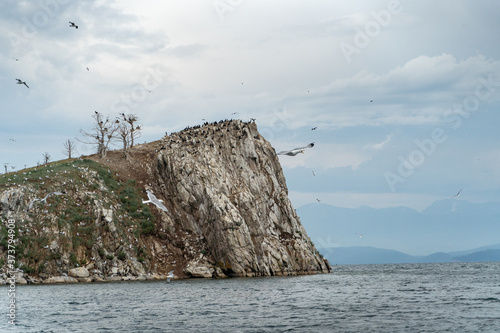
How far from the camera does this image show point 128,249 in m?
83.8

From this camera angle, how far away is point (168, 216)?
3720 inches

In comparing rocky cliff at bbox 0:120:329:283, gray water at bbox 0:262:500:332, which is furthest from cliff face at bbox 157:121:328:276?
gray water at bbox 0:262:500:332

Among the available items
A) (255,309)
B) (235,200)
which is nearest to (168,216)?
(235,200)

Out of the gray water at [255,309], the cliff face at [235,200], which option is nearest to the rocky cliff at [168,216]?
the cliff face at [235,200]

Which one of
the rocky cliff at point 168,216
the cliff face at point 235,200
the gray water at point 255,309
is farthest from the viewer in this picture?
the cliff face at point 235,200

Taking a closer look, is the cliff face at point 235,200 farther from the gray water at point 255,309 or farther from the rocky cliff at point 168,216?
the gray water at point 255,309

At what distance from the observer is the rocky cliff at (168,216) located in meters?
77.6

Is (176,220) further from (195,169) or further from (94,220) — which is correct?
(94,220)

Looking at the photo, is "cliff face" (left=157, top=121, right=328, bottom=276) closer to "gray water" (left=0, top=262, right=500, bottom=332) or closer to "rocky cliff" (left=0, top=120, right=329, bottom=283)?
"rocky cliff" (left=0, top=120, right=329, bottom=283)

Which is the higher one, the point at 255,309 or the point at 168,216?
the point at 168,216

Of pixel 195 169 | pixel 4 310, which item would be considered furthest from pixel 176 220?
pixel 4 310

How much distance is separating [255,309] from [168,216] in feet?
171

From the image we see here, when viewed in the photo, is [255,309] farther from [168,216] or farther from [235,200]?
[168,216]

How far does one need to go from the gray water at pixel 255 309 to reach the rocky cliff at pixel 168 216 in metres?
14.2
